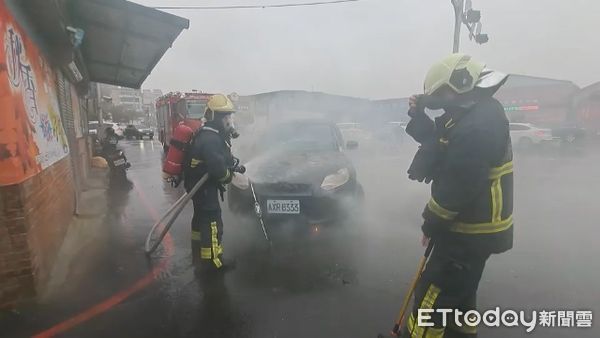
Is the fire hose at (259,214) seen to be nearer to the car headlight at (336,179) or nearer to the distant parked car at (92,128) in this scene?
the car headlight at (336,179)

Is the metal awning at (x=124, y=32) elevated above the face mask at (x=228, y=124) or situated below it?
above

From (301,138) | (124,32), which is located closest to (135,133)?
(124,32)

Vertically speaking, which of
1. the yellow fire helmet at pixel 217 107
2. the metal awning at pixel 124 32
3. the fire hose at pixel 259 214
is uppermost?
the metal awning at pixel 124 32

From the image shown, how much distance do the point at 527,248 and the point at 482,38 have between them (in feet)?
27.8

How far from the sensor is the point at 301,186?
4617 millimetres

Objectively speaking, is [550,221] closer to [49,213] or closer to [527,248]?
[527,248]

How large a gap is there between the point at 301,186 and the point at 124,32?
3681mm


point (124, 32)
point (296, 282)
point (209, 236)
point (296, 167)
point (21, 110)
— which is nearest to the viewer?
point (21, 110)

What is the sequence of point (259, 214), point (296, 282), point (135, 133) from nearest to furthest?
point (296, 282)
point (259, 214)
point (135, 133)

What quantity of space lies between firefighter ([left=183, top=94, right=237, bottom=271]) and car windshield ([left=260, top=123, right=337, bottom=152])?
2.05 meters

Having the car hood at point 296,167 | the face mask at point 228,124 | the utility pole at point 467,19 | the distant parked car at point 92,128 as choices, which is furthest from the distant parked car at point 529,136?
the distant parked car at point 92,128

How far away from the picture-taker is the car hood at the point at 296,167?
186 inches

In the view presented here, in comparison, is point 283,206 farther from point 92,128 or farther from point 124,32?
point 92,128

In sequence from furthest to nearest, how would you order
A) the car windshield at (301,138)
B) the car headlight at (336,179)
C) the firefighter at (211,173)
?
the car windshield at (301,138) < the car headlight at (336,179) < the firefighter at (211,173)
